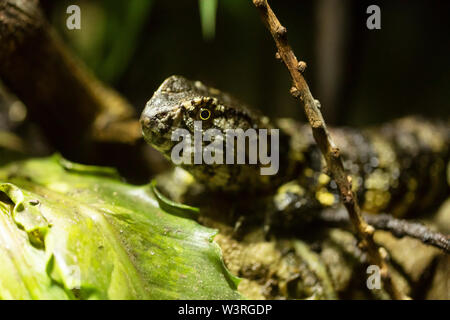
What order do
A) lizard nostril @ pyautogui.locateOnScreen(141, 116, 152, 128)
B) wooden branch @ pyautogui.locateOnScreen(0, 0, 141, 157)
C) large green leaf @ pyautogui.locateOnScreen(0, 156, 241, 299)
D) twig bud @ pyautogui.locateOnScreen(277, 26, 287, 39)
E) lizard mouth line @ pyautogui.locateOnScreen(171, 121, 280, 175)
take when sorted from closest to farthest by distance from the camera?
large green leaf @ pyautogui.locateOnScreen(0, 156, 241, 299), twig bud @ pyautogui.locateOnScreen(277, 26, 287, 39), lizard nostril @ pyautogui.locateOnScreen(141, 116, 152, 128), lizard mouth line @ pyautogui.locateOnScreen(171, 121, 280, 175), wooden branch @ pyautogui.locateOnScreen(0, 0, 141, 157)

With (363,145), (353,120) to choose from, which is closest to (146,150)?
(363,145)

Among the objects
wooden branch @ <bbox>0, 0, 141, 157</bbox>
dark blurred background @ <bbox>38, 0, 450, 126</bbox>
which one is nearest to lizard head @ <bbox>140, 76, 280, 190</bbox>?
wooden branch @ <bbox>0, 0, 141, 157</bbox>

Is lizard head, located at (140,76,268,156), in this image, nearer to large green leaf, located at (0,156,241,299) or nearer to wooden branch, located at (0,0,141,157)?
large green leaf, located at (0,156,241,299)

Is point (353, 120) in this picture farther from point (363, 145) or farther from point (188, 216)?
point (188, 216)

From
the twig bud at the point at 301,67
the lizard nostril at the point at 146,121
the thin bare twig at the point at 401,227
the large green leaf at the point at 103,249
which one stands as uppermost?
the twig bud at the point at 301,67

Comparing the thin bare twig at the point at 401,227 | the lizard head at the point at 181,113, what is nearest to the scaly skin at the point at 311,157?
the lizard head at the point at 181,113

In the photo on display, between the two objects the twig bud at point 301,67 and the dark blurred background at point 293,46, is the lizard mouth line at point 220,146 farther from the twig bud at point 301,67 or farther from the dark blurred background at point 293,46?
the dark blurred background at point 293,46

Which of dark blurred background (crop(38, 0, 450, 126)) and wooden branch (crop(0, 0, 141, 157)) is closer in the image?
wooden branch (crop(0, 0, 141, 157))
